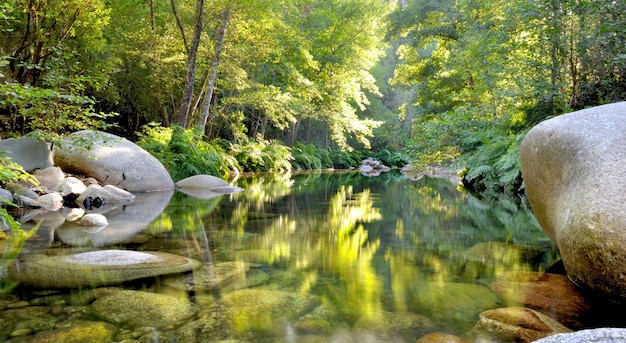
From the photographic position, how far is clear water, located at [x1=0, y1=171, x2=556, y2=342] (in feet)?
7.11

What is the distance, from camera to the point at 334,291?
2.70 metres

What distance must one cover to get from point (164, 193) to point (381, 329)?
7129 mm

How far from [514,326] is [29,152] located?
718cm

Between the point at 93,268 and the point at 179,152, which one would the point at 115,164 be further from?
the point at 93,268

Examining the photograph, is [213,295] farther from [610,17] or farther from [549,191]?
[610,17]

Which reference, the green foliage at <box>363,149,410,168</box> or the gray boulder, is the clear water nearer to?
the gray boulder

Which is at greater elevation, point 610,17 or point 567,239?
point 610,17

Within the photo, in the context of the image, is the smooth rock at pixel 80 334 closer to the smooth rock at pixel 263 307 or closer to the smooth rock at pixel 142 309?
the smooth rock at pixel 142 309

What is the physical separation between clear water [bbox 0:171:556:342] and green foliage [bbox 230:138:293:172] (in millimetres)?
9997

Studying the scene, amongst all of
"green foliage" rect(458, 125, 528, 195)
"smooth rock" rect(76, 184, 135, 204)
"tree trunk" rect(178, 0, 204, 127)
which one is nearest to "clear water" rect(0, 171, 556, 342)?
"smooth rock" rect(76, 184, 135, 204)

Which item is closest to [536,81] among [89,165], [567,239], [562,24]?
[562,24]

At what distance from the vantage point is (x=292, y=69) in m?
15.9

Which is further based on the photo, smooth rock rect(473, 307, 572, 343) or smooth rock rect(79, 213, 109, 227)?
smooth rock rect(79, 213, 109, 227)

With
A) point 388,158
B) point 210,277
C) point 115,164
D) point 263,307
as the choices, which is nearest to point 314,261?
point 210,277
